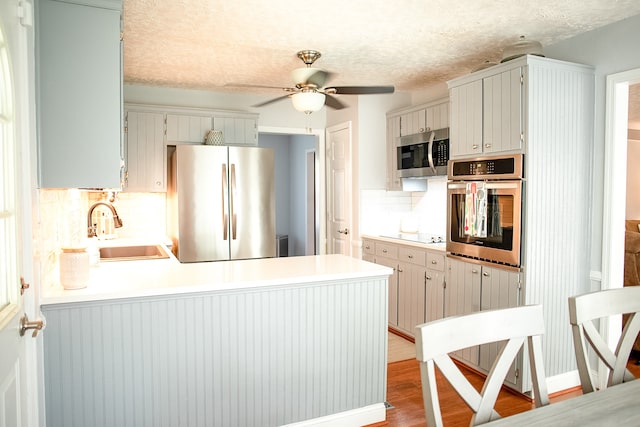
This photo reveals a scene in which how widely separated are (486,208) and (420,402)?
137 centimetres

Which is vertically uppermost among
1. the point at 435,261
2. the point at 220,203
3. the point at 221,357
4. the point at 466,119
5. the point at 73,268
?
the point at 466,119

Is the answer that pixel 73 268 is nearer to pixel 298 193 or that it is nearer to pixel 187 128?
pixel 187 128

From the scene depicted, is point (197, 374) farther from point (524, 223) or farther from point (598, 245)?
point (598, 245)

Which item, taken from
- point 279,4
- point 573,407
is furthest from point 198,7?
point 573,407

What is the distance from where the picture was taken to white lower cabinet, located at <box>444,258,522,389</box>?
2.97 m

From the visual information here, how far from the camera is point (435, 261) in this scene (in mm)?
3766

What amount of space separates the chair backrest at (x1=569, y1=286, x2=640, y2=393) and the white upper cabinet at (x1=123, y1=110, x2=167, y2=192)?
3883 millimetres

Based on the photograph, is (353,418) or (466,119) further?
(466,119)

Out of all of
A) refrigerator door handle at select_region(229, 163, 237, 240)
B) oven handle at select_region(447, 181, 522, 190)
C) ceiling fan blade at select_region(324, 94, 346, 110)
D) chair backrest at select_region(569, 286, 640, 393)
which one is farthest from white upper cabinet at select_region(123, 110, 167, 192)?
chair backrest at select_region(569, 286, 640, 393)

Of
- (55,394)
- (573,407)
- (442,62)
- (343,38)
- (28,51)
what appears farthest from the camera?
(442,62)

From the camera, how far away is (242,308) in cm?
Answer: 232

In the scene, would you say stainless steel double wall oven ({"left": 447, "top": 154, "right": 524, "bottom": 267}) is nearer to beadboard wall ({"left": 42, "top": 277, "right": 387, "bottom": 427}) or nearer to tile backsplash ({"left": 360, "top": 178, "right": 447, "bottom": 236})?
beadboard wall ({"left": 42, "top": 277, "right": 387, "bottom": 427})

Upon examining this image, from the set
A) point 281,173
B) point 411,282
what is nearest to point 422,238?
point 411,282

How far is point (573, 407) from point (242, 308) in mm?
1531
